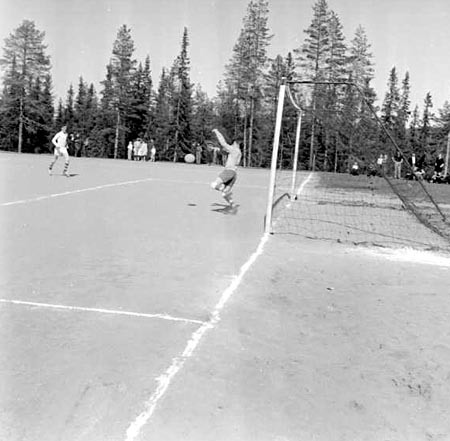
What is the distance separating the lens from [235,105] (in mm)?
53562

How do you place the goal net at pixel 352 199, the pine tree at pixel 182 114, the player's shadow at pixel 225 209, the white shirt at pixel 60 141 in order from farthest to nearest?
the pine tree at pixel 182 114, the white shirt at pixel 60 141, the player's shadow at pixel 225 209, the goal net at pixel 352 199

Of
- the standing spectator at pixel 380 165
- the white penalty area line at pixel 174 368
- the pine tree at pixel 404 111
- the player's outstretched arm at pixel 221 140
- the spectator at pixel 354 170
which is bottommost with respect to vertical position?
the white penalty area line at pixel 174 368

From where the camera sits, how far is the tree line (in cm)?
2959

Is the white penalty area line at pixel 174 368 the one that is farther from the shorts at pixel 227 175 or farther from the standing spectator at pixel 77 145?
the standing spectator at pixel 77 145

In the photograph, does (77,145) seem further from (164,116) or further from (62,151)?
(62,151)

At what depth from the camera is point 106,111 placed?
75.8 meters

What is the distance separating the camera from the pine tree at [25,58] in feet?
191

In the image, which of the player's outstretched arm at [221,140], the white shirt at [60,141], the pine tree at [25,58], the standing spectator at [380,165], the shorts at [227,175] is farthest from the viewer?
the pine tree at [25,58]

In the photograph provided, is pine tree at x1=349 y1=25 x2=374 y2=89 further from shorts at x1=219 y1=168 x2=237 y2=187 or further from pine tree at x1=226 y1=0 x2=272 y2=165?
shorts at x1=219 y1=168 x2=237 y2=187

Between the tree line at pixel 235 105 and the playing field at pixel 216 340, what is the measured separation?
10.5 metres

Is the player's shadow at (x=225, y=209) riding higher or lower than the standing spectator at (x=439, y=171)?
lower

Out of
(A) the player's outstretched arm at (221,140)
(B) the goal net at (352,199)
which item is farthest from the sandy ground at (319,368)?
(A) the player's outstretched arm at (221,140)

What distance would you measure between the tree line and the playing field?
10.5 m

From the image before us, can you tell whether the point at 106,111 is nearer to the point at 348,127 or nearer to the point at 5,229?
the point at 348,127
